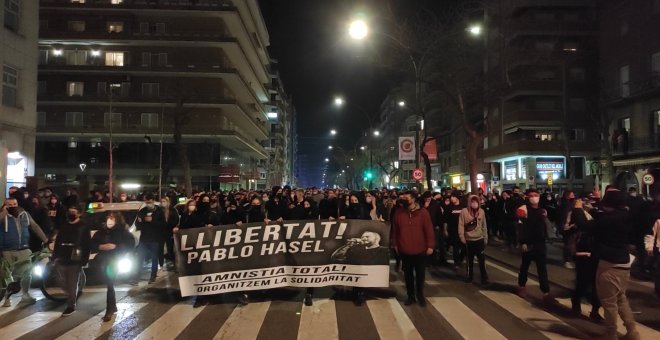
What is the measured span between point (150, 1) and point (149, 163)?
16993 mm

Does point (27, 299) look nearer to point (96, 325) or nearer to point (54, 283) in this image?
point (54, 283)

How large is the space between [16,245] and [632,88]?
39465mm

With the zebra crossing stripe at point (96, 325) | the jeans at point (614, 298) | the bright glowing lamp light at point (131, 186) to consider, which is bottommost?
the zebra crossing stripe at point (96, 325)

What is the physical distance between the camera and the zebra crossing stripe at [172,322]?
7.32 m

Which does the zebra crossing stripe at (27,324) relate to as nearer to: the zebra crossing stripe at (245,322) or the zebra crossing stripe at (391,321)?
the zebra crossing stripe at (245,322)

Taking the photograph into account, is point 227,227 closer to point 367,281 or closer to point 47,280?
point 367,281

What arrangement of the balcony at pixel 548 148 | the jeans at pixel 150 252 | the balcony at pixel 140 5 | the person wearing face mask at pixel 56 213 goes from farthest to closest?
the balcony at pixel 140 5 → the balcony at pixel 548 148 → the person wearing face mask at pixel 56 213 → the jeans at pixel 150 252

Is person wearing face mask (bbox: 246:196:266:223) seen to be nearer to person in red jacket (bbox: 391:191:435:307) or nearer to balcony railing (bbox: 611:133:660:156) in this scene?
person in red jacket (bbox: 391:191:435:307)

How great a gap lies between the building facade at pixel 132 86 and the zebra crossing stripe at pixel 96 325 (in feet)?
153

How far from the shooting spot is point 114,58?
56156mm

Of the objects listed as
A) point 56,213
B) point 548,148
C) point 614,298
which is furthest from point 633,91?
point 56,213

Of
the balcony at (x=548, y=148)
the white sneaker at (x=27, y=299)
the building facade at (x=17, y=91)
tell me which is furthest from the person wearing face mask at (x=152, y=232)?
the balcony at (x=548, y=148)

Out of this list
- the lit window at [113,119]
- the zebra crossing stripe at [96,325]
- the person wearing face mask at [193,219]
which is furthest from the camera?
the lit window at [113,119]

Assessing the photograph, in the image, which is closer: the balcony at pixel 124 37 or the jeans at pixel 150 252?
the jeans at pixel 150 252
